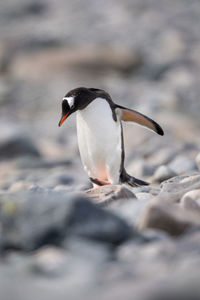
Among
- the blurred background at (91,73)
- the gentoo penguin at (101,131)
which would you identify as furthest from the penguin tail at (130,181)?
the blurred background at (91,73)

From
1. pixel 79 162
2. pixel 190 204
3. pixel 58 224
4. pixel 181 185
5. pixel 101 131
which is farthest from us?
pixel 79 162

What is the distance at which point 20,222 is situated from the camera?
281 cm

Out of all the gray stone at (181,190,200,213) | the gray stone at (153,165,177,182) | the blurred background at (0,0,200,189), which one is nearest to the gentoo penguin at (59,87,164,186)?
the gray stone at (153,165,177,182)

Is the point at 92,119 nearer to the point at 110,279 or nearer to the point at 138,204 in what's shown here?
the point at 138,204

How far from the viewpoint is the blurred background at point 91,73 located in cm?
879

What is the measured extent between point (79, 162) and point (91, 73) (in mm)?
6965

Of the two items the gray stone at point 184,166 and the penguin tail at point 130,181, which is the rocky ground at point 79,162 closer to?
the gray stone at point 184,166

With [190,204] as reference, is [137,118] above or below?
above

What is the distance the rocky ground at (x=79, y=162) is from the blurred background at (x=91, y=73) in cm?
3

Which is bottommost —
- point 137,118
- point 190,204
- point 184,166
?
point 190,204

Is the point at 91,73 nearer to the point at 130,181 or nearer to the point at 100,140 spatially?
the point at 130,181

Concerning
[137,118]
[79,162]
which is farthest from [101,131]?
[79,162]

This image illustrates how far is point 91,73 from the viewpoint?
15391 mm

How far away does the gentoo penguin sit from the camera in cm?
466
